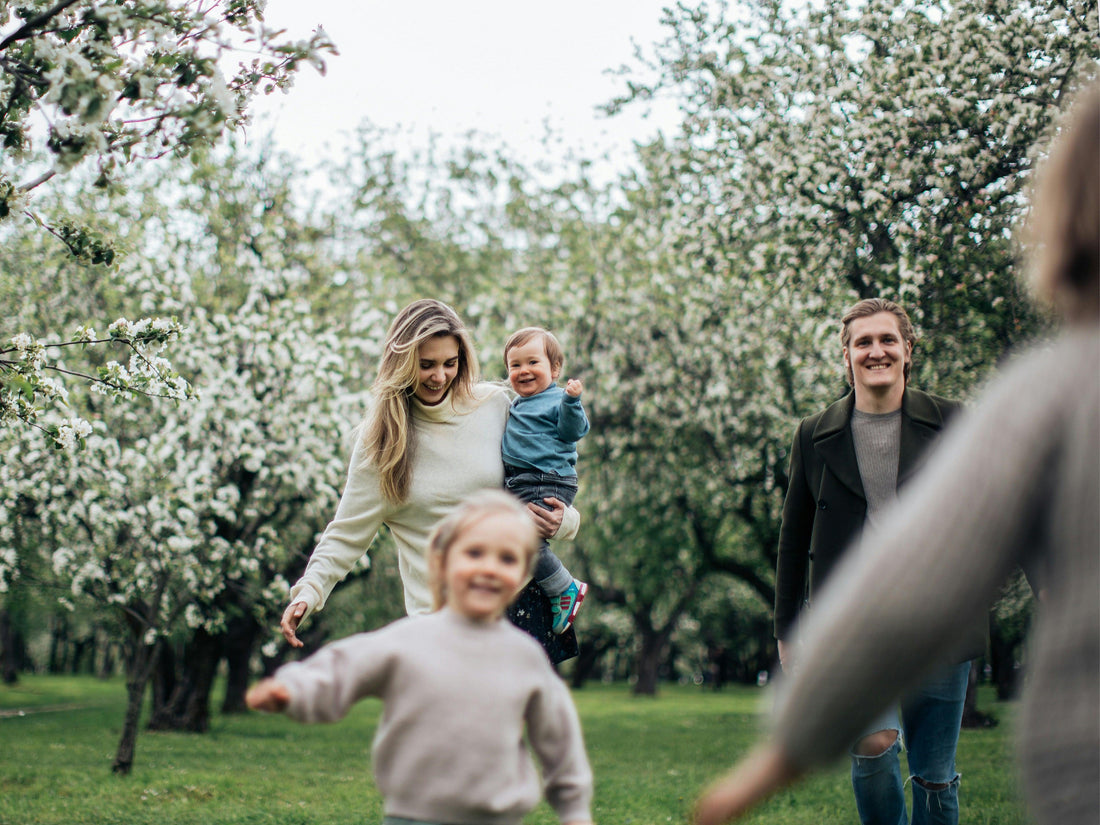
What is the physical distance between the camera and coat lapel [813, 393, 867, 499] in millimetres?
4297

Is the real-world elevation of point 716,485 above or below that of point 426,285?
below

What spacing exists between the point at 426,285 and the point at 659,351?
6.50m

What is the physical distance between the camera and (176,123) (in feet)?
13.1

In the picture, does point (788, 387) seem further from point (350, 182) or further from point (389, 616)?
point (389, 616)

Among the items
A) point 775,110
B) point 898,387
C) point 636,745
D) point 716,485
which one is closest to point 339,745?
point 636,745

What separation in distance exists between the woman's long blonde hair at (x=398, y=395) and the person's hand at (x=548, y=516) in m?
0.49

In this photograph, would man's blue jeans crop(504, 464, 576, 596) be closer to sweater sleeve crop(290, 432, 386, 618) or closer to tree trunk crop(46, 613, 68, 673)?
sweater sleeve crop(290, 432, 386, 618)

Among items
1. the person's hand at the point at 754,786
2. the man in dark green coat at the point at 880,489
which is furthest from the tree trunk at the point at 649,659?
the person's hand at the point at 754,786

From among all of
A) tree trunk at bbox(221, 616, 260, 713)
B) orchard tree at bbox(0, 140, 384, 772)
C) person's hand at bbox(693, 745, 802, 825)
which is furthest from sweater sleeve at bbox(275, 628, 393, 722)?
tree trunk at bbox(221, 616, 260, 713)

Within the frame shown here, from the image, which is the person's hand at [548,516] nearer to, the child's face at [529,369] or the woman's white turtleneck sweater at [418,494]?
the woman's white turtleneck sweater at [418,494]

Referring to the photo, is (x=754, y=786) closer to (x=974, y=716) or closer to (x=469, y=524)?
(x=469, y=524)

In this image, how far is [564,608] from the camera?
3.89 m

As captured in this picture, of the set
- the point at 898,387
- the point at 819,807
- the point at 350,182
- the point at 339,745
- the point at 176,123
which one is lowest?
the point at 339,745

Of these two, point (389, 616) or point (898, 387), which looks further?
point (389, 616)
